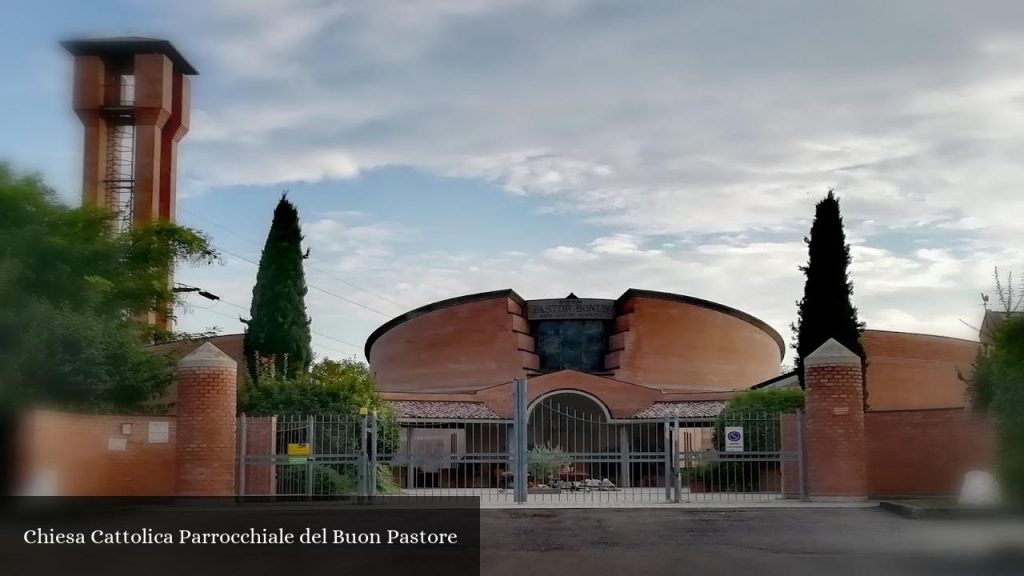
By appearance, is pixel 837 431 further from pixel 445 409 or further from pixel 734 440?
pixel 445 409

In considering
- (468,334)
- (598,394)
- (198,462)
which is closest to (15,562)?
(198,462)

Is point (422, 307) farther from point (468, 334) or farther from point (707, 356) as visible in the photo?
point (707, 356)

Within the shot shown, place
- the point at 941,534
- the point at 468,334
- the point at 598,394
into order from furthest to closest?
the point at 468,334, the point at 598,394, the point at 941,534

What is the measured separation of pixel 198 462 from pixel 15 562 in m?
7.51

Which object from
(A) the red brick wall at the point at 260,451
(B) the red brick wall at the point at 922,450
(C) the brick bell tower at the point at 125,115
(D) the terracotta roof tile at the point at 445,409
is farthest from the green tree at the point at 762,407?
(C) the brick bell tower at the point at 125,115

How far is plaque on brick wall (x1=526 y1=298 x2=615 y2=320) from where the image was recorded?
3934cm

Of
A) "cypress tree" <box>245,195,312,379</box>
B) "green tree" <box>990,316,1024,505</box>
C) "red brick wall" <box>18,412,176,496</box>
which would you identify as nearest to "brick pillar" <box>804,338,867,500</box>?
"green tree" <box>990,316,1024,505</box>

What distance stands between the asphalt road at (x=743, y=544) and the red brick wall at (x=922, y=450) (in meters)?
2.78

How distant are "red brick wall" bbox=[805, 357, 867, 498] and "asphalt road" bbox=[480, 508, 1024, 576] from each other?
2.04 m

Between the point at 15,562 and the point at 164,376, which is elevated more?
the point at 164,376

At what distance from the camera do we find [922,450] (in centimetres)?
1834

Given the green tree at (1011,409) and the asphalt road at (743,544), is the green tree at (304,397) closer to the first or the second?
the asphalt road at (743,544)

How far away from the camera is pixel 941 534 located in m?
12.7

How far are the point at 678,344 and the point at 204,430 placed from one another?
77.0ft
